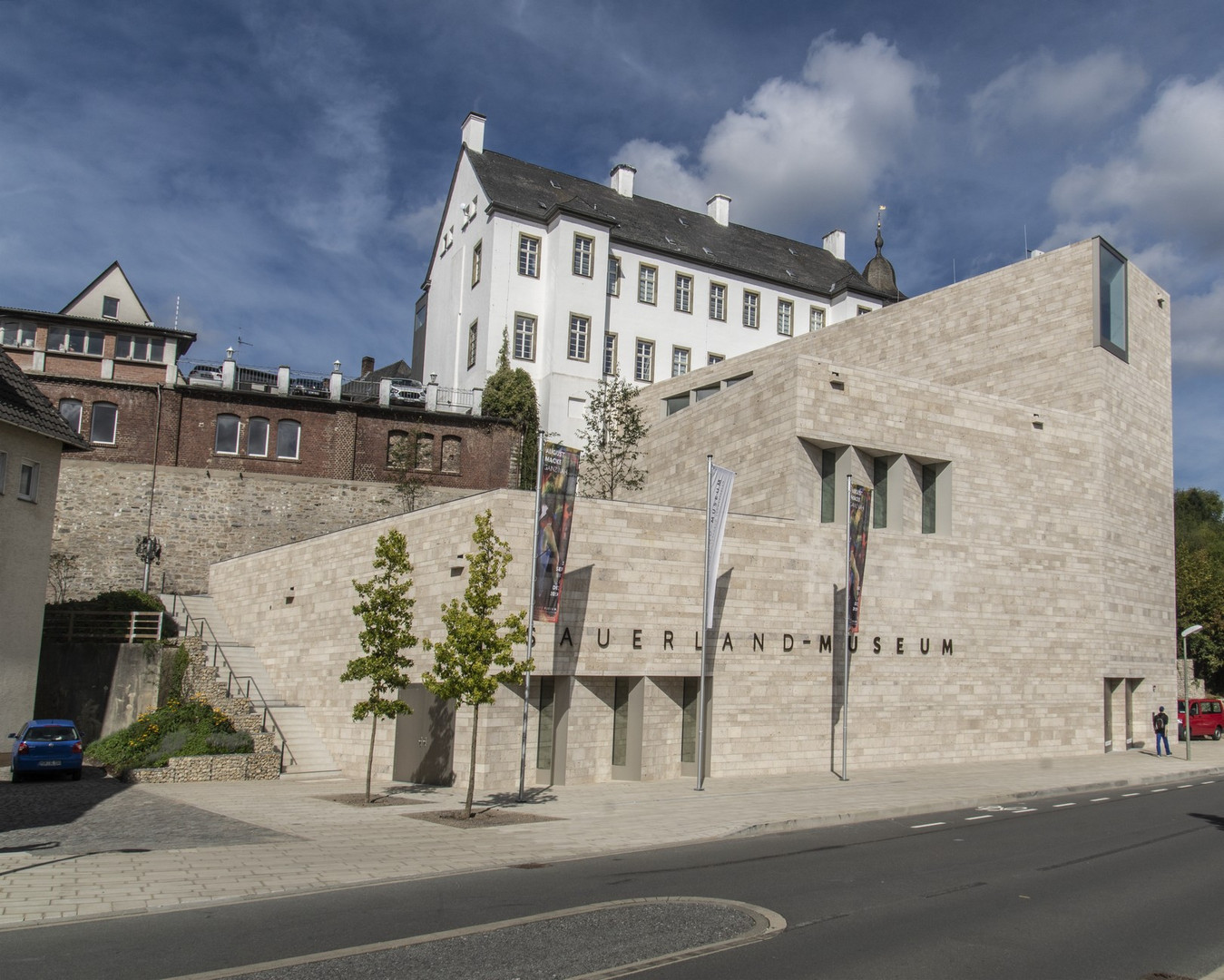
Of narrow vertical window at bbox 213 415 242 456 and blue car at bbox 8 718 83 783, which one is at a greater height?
narrow vertical window at bbox 213 415 242 456

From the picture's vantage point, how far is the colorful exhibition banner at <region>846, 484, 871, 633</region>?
24.2m

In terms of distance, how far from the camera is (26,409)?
27484 mm

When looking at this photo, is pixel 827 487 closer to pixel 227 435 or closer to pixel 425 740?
pixel 425 740

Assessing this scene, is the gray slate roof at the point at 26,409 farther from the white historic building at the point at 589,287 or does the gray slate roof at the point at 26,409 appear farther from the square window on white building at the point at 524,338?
the square window on white building at the point at 524,338

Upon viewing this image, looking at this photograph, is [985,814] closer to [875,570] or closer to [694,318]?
[875,570]

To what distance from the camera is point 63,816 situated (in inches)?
653

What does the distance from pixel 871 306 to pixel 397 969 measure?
53038 mm

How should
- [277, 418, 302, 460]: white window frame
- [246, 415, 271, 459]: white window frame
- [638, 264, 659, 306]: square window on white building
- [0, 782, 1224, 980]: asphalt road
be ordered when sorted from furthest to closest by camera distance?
[638, 264, 659, 306]: square window on white building, [277, 418, 302, 460]: white window frame, [246, 415, 271, 459]: white window frame, [0, 782, 1224, 980]: asphalt road

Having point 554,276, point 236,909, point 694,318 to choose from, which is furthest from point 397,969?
point 694,318

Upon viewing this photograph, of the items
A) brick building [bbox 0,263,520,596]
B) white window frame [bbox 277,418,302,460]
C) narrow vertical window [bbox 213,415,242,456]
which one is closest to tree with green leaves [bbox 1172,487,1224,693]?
brick building [bbox 0,263,520,596]

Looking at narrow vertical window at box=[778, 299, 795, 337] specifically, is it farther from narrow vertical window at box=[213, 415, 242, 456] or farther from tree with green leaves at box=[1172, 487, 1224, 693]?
narrow vertical window at box=[213, 415, 242, 456]

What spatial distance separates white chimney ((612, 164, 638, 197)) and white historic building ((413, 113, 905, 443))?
2.6 inches

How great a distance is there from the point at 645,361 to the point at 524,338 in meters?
6.40

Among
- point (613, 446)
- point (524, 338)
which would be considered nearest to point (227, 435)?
point (524, 338)
